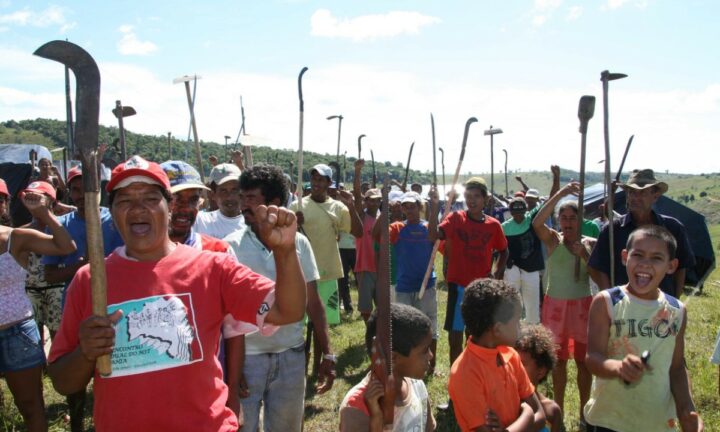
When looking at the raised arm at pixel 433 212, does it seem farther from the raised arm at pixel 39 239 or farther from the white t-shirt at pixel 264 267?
the raised arm at pixel 39 239

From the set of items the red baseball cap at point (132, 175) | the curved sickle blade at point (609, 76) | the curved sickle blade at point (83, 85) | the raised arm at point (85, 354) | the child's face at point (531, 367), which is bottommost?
the child's face at point (531, 367)

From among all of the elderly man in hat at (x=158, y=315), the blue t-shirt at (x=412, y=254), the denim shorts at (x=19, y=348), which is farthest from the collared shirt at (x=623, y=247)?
the denim shorts at (x=19, y=348)

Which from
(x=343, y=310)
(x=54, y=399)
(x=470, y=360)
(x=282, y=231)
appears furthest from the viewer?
(x=343, y=310)

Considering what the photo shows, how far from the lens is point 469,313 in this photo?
2930 mm

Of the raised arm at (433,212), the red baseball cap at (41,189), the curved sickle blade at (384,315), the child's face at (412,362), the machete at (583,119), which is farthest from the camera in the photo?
the raised arm at (433,212)

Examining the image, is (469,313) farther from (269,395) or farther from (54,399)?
(54,399)

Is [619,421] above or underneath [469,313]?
underneath

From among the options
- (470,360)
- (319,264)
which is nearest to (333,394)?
(319,264)

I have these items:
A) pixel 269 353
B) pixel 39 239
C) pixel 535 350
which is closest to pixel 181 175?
pixel 269 353

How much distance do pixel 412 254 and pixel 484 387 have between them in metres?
3.28

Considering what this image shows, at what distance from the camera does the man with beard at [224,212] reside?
11.9 ft

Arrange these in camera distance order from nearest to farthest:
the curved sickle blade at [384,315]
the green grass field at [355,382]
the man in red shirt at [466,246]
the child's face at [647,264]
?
the curved sickle blade at [384,315] → the child's face at [647,264] → the green grass field at [355,382] → the man in red shirt at [466,246]

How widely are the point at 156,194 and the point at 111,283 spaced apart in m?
0.36

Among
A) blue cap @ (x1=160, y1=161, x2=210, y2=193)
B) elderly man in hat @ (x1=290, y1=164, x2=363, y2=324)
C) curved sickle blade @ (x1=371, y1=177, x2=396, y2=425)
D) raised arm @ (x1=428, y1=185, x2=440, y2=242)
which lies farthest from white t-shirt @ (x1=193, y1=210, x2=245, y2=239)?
raised arm @ (x1=428, y1=185, x2=440, y2=242)
